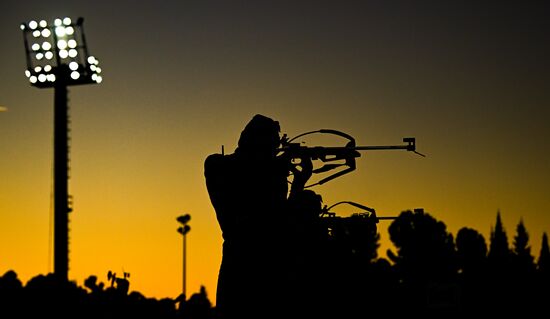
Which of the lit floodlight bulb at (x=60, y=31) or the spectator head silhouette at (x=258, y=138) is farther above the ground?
the lit floodlight bulb at (x=60, y=31)

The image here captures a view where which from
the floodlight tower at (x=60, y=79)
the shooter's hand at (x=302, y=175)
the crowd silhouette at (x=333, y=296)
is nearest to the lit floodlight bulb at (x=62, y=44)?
the floodlight tower at (x=60, y=79)

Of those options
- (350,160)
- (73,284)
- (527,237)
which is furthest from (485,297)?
(527,237)

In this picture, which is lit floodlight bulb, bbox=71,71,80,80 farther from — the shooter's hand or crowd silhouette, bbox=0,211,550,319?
the shooter's hand

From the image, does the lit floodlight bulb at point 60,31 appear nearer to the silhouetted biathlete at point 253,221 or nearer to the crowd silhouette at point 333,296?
the crowd silhouette at point 333,296

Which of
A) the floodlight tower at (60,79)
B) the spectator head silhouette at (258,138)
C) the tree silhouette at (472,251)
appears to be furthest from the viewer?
the tree silhouette at (472,251)

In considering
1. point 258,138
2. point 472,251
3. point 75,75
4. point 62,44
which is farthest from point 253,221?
point 472,251

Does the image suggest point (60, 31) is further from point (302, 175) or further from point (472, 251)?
point (472, 251)

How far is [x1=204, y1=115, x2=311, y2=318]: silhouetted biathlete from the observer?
222 inches

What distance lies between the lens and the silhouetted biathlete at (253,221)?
5.64 metres

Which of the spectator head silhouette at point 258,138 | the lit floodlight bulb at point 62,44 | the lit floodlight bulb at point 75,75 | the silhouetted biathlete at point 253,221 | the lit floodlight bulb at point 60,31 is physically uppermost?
the lit floodlight bulb at point 60,31

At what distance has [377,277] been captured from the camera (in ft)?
42.0

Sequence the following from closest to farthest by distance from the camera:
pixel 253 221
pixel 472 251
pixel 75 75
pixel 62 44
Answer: pixel 253 221 < pixel 75 75 < pixel 62 44 < pixel 472 251

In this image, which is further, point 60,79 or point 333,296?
point 60,79

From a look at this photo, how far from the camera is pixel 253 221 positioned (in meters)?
5.77
